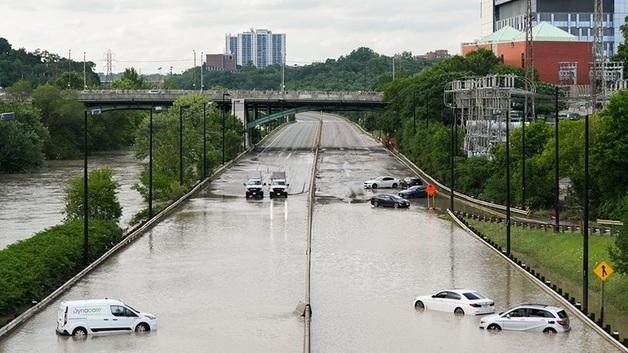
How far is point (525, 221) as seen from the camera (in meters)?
59.6

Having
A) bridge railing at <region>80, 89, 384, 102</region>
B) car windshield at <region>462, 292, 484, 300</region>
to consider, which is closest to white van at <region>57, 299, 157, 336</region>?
car windshield at <region>462, 292, 484, 300</region>

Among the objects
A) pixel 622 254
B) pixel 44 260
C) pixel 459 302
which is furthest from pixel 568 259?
pixel 44 260

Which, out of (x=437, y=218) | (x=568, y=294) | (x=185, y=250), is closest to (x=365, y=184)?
(x=437, y=218)

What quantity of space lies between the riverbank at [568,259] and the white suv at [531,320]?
227 centimetres

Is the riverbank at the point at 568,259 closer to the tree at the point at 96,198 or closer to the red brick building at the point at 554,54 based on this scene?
the tree at the point at 96,198

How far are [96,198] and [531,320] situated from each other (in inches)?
1152

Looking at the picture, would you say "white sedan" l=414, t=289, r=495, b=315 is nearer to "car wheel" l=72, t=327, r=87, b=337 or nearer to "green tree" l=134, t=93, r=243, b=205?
"car wheel" l=72, t=327, r=87, b=337

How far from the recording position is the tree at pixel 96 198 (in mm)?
56938

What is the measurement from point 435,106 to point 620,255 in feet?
263

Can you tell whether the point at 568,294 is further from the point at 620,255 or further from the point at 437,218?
the point at 437,218

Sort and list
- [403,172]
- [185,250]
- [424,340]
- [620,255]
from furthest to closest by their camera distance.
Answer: [403,172] → [185,250] → [620,255] → [424,340]

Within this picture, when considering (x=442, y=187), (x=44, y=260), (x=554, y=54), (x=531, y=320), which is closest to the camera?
(x=531, y=320)

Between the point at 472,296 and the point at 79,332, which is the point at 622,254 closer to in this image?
the point at 472,296

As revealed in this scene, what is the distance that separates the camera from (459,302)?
37031 mm
